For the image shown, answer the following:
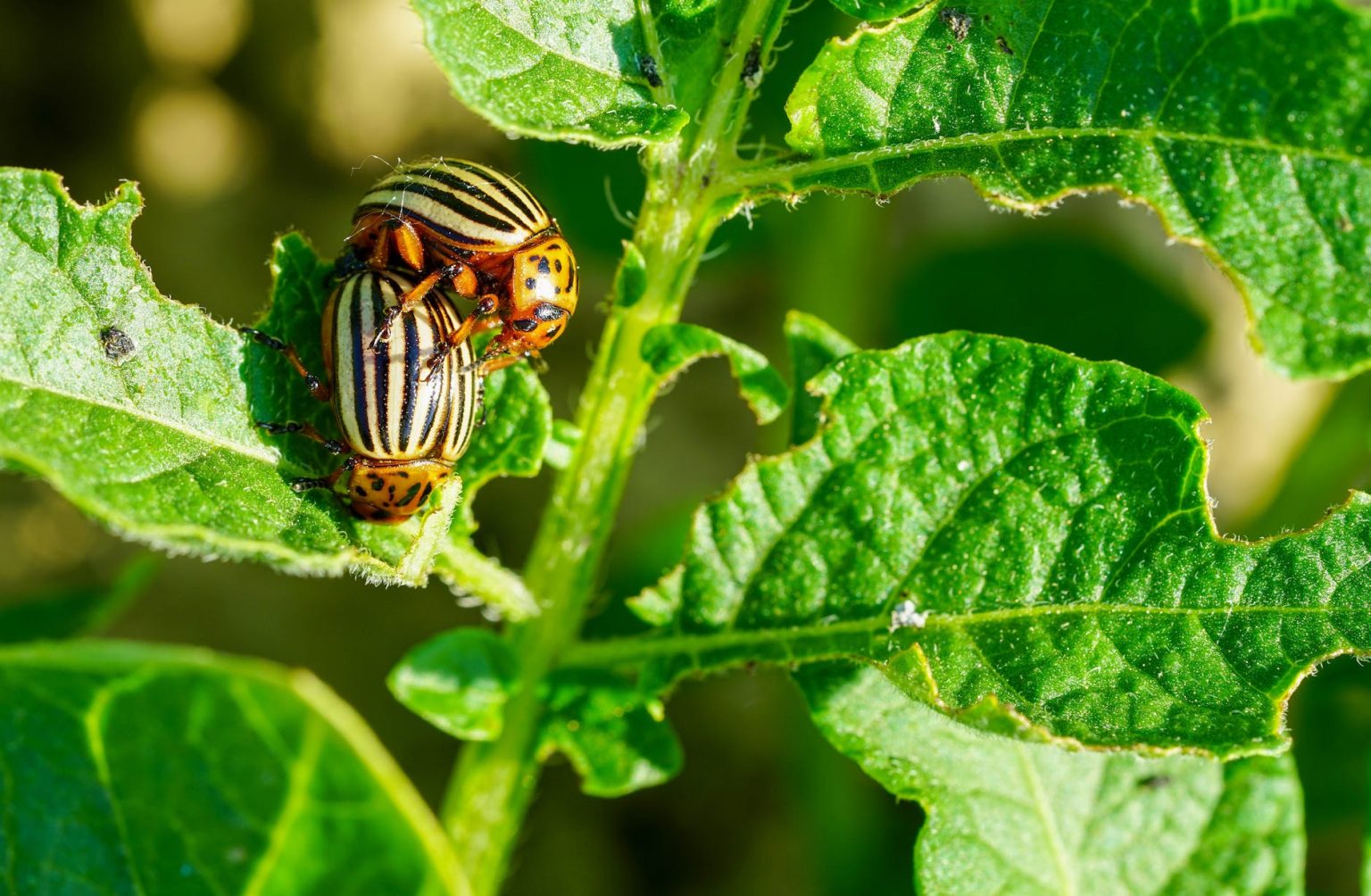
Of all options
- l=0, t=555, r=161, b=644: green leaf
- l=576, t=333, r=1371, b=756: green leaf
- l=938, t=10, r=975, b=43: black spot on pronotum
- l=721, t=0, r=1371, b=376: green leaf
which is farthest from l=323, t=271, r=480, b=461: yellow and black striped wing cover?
l=0, t=555, r=161, b=644: green leaf

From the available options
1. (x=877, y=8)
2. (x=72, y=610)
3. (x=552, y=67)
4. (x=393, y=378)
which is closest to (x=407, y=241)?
(x=393, y=378)

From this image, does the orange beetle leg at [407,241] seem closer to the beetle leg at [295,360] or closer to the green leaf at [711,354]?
the beetle leg at [295,360]

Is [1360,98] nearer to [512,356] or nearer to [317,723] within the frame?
[512,356]

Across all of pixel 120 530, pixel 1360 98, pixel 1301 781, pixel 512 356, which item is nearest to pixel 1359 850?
pixel 1301 781

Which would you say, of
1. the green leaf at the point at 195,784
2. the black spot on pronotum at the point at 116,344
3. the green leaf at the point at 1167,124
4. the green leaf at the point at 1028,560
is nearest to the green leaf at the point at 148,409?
the black spot on pronotum at the point at 116,344

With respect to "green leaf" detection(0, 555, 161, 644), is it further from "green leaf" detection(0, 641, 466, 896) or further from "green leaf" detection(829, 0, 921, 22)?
"green leaf" detection(829, 0, 921, 22)

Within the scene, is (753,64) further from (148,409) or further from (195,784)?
(195,784)
